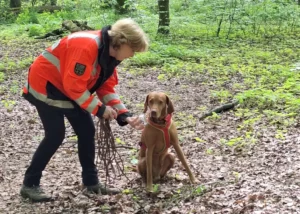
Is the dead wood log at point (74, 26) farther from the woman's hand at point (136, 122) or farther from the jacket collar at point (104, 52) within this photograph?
the jacket collar at point (104, 52)

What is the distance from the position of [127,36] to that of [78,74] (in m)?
0.59

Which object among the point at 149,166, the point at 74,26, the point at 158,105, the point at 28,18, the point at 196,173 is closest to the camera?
the point at 158,105

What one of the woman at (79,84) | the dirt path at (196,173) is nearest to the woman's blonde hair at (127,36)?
the woman at (79,84)

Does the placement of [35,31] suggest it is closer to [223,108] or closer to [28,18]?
[28,18]

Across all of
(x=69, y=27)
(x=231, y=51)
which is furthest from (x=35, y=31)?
(x=231, y=51)

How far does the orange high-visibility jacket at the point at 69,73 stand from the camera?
152 inches

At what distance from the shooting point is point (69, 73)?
3.84m

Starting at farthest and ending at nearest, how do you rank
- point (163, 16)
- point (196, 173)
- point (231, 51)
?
point (163, 16)
point (231, 51)
point (196, 173)

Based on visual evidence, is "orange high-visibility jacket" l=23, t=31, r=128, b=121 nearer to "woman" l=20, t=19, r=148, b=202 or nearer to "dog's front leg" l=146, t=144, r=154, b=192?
"woman" l=20, t=19, r=148, b=202

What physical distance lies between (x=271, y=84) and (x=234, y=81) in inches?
41.1

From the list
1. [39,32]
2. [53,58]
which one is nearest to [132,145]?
[53,58]

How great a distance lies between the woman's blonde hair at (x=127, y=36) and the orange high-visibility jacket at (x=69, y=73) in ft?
0.50

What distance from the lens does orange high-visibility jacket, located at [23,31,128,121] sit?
3850 mm

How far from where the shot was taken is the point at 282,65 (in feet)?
36.6
